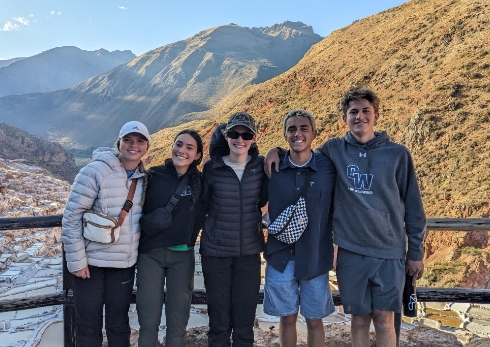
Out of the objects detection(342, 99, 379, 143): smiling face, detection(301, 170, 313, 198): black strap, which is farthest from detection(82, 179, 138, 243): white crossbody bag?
detection(342, 99, 379, 143): smiling face

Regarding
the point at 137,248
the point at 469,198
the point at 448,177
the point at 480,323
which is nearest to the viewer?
the point at 137,248

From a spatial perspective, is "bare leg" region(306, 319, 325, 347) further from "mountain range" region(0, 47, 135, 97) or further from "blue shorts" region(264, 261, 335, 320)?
"mountain range" region(0, 47, 135, 97)

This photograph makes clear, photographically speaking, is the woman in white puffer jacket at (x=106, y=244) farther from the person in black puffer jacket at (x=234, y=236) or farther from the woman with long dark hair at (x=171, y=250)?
the person in black puffer jacket at (x=234, y=236)

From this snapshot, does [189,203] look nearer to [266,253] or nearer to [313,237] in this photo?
[266,253]

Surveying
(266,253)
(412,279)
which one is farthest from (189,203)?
(412,279)

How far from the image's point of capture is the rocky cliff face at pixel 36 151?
38.2 metres

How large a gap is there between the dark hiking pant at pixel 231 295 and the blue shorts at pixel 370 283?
60 cm

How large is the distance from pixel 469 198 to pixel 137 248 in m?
10.4

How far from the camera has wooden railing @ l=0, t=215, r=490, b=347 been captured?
2760 mm

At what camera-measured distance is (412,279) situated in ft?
7.87

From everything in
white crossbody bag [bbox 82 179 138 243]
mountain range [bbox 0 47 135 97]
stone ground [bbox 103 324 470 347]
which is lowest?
stone ground [bbox 103 324 470 347]

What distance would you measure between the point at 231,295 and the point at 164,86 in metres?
84.1

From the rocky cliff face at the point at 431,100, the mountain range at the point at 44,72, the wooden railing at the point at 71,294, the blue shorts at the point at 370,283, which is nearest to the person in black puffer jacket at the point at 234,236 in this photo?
the wooden railing at the point at 71,294

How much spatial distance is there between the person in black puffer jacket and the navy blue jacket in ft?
0.36
